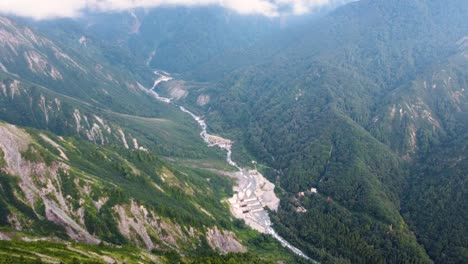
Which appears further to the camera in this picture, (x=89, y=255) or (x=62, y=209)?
(x=62, y=209)

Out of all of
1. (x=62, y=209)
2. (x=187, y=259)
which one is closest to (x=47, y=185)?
(x=62, y=209)

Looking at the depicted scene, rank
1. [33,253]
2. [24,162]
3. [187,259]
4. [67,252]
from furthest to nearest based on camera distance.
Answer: [24,162] → [187,259] → [67,252] → [33,253]

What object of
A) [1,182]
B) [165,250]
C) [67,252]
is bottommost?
[165,250]

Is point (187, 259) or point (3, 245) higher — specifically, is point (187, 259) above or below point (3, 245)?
below

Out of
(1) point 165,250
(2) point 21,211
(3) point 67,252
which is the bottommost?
(1) point 165,250

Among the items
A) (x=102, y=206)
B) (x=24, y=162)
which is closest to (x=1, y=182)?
(x=24, y=162)

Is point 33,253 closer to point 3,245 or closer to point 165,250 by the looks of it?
point 3,245

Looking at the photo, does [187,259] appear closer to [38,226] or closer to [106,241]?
[106,241]

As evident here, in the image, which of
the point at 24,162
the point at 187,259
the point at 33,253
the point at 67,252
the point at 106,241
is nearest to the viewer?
the point at 33,253

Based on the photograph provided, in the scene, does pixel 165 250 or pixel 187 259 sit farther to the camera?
pixel 165 250
